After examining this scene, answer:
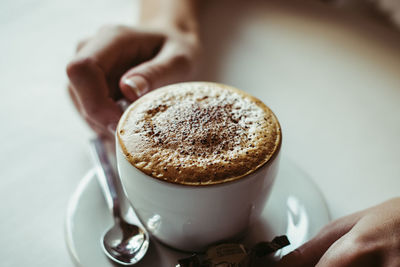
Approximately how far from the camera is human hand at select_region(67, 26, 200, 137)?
2.61 ft

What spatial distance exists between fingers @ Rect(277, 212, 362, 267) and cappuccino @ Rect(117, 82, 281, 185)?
15 centimetres

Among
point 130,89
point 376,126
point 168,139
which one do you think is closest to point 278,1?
point 376,126

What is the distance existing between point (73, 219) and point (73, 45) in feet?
2.15

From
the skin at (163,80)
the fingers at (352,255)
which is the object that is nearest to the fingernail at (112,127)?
the skin at (163,80)

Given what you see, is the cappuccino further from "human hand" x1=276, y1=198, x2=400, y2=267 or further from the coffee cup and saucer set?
"human hand" x1=276, y1=198, x2=400, y2=267

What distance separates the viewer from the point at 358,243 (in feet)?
1.60

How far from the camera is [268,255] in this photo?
0.58 meters

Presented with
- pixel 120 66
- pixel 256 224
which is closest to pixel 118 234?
pixel 256 224

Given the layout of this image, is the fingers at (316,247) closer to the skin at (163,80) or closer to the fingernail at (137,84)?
the skin at (163,80)

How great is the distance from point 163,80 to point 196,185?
41 cm

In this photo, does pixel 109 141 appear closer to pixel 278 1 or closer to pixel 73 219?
pixel 73 219

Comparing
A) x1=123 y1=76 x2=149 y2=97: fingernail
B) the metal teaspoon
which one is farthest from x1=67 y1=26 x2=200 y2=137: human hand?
the metal teaspoon

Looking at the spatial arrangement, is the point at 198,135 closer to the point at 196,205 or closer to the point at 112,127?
the point at 196,205

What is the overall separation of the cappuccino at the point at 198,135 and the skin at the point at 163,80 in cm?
15
